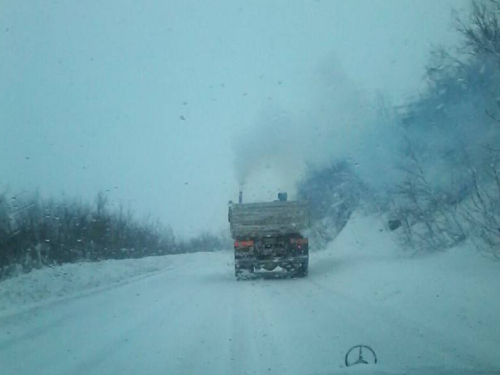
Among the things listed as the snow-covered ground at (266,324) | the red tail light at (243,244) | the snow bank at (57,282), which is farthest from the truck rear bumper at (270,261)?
the snow bank at (57,282)

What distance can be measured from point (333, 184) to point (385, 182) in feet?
39.3

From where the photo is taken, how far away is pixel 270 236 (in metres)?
25.3

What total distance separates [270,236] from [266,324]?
44.9 ft

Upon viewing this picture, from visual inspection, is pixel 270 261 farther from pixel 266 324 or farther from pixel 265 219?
pixel 266 324

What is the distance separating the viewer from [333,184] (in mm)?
37750

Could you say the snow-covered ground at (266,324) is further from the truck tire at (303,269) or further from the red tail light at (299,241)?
the red tail light at (299,241)

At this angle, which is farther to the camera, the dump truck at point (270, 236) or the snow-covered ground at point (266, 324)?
the dump truck at point (270, 236)

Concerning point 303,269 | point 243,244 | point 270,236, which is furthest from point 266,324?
point 270,236

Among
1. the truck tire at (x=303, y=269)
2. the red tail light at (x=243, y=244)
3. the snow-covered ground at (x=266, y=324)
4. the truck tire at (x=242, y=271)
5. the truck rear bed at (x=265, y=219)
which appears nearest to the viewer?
the snow-covered ground at (x=266, y=324)

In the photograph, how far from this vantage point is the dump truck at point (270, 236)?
2488 centimetres

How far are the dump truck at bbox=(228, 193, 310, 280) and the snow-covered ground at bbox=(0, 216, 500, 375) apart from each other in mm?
3220

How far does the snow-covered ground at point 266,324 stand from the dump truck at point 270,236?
10.6ft

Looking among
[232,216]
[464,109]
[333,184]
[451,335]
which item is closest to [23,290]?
[232,216]

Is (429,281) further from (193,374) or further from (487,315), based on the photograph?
(193,374)
